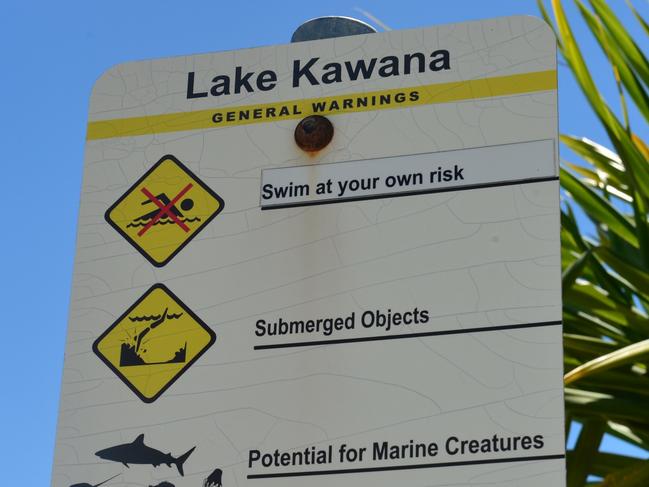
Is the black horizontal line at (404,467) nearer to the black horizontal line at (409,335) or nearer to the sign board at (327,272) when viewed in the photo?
the sign board at (327,272)

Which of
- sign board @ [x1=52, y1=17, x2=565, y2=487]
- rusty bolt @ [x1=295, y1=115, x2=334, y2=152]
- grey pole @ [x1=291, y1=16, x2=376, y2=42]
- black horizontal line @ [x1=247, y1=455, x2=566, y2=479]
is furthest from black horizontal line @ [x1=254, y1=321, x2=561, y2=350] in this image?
grey pole @ [x1=291, y1=16, x2=376, y2=42]

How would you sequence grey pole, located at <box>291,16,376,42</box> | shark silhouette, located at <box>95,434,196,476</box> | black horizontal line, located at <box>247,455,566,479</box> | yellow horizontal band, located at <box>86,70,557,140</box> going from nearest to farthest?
black horizontal line, located at <box>247,455,566,479</box> → shark silhouette, located at <box>95,434,196,476</box> → yellow horizontal band, located at <box>86,70,557,140</box> → grey pole, located at <box>291,16,376,42</box>

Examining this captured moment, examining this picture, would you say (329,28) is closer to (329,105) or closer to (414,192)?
(329,105)

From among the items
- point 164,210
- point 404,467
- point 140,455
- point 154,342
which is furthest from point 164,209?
point 404,467

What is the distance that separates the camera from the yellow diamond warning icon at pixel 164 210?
1.57m

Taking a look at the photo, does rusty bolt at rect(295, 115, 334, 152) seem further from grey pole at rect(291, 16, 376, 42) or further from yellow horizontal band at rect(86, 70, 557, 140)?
grey pole at rect(291, 16, 376, 42)

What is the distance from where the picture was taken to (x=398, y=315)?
1432mm

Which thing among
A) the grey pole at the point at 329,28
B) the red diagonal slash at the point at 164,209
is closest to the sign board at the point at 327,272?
the red diagonal slash at the point at 164,209

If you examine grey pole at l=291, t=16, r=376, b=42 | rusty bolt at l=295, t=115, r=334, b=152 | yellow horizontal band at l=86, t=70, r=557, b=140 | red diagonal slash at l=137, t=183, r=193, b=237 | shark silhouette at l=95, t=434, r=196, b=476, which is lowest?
shark silhouette at l=95, t=434, r=196, b=476

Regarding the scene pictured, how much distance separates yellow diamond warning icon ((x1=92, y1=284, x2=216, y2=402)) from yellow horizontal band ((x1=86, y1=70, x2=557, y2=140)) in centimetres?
25

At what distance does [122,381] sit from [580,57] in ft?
11.1

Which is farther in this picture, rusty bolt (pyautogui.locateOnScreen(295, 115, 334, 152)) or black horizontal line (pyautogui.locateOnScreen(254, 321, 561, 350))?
rusty bolt (pyautogui.locateOnScreen(295, 115, 334, 152))

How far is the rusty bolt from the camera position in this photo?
5.10 ft

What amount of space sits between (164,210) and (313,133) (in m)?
0.23
